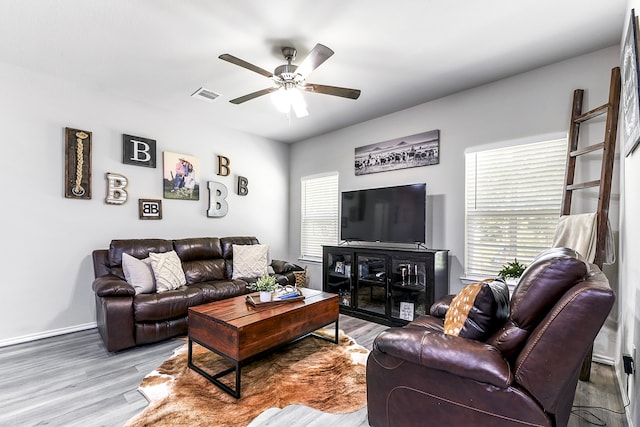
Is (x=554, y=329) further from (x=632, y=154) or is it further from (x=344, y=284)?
(x=344, y=284)

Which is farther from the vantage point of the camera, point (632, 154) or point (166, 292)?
point (166, 292)

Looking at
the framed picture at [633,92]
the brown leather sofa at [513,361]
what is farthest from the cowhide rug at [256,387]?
the framed picture at [633,92]

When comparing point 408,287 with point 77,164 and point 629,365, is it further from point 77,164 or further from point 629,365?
point 77,164

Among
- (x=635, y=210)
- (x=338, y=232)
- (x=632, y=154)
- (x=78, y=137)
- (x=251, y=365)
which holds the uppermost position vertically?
(x=78, y=137)

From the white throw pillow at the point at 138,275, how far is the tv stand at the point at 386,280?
2.15m

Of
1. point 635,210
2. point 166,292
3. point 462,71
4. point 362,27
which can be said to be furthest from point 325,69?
point 166,292

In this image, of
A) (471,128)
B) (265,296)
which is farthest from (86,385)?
(471,128)

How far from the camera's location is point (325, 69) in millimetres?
2945

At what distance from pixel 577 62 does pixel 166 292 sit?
4.46 meters

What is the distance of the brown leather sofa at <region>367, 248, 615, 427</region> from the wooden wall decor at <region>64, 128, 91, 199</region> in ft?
11.7

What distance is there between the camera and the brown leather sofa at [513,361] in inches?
45.2

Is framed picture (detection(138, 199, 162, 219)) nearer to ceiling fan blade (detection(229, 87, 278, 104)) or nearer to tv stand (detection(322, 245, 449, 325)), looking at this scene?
ceiling fan blade (detection(229, 87, 278, 104))

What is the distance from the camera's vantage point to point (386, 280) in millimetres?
3625

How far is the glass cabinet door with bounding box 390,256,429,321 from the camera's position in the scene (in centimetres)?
338
